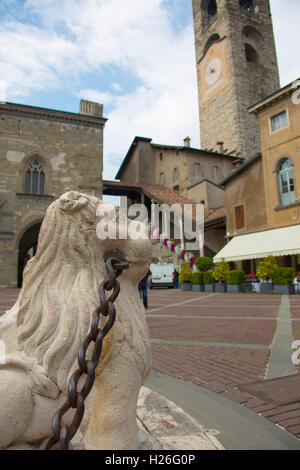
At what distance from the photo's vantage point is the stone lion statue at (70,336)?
121 centimetres

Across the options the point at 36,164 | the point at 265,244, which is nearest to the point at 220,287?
the point at 265,244

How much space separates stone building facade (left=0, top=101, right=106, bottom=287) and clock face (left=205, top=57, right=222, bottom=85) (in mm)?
21543

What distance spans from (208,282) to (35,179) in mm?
13635

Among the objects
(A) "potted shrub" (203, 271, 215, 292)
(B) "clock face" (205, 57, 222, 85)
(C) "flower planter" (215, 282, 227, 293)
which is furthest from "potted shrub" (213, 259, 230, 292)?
(B) "clock face" (205, 57, 222, 85)

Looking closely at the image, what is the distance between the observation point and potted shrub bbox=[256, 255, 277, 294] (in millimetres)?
14592

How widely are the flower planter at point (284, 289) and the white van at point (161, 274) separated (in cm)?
816

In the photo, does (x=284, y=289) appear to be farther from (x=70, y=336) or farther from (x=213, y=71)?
(x=213, y=71)

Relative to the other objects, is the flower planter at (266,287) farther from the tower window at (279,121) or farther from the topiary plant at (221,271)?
the tower window at (279,121)

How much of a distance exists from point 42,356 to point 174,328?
4939 millimetres

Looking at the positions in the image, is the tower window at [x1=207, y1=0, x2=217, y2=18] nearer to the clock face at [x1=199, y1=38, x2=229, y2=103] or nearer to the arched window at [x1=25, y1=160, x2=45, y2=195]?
the clock face at [x1=199, y1=38, x2=229, y2=103]

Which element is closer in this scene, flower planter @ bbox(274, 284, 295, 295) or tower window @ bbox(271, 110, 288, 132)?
flower planter @ bbox(274, 284, 295, 295)
